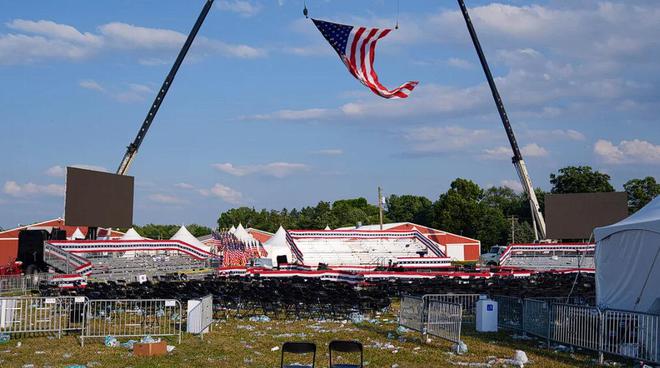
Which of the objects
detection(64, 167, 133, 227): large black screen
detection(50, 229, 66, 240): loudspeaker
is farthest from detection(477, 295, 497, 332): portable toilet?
detection(50, 229, 66, 240): loudspeaker

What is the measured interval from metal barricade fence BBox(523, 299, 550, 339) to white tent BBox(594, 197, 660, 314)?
197 cm

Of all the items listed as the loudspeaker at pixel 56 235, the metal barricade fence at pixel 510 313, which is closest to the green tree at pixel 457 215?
the loudspeaker at pixel 56 235

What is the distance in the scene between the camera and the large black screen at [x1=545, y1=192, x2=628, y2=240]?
167 feet

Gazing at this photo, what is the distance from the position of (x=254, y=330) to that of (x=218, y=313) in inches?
168

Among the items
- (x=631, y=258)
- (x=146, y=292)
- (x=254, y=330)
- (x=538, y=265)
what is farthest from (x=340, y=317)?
(x=538, y=265)

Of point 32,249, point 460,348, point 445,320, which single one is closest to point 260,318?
point 445,320

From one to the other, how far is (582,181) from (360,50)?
6571cm

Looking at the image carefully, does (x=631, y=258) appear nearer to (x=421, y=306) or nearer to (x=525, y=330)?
(x=525, y=330)

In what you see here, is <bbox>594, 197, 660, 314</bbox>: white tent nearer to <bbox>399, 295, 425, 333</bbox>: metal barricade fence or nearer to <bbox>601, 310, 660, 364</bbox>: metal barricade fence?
<bbox>601, 310, 660, 364</bbox>: metal barricade fence

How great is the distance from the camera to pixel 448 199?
290ft

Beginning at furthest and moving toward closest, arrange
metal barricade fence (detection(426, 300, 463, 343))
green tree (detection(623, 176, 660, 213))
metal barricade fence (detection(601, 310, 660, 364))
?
green tree (detection(623, 176, 660, 213)), metal barricade fence (detection(426, 300, 463, 343)), metal barricade fence (detection(601, 310, 660, 364))

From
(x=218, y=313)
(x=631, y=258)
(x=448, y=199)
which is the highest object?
(x=448, y=199)

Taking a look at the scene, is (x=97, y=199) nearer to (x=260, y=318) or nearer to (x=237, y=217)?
(x=260, y=318)

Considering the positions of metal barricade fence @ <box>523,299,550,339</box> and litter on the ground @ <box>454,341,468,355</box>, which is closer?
litter on the ground @ <box>454,341,468,355</box>
